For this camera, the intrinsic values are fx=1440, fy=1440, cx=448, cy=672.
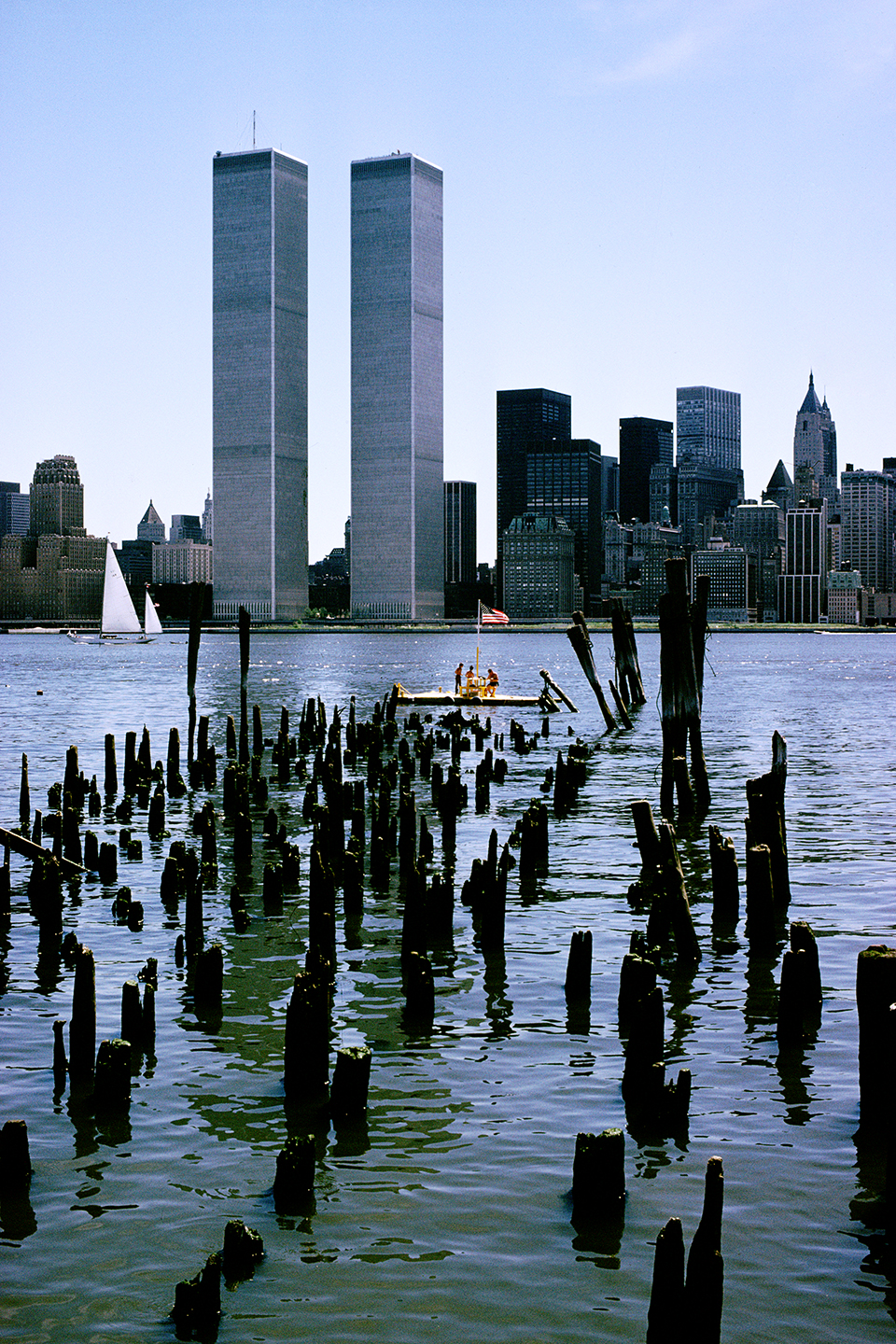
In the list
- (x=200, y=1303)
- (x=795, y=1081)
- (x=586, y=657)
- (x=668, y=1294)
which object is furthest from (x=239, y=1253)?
(x=586, y=657)

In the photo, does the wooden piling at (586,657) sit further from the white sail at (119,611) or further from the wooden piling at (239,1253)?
the white sail at (119,611)

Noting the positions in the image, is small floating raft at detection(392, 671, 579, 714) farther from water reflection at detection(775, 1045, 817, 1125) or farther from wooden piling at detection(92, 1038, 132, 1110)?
wooden piling at detection(92, 1038, 132, 1110)

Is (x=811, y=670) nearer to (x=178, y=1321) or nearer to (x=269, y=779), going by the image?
(x=269, y=779)

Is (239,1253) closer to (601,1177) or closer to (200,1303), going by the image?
(200,1303)

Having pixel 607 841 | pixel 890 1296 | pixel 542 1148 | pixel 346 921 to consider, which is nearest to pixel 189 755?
pixel 607 841

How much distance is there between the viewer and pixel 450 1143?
11938 mm

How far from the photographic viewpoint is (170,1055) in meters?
14.1

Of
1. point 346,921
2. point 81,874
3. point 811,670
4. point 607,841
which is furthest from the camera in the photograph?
point 811,670

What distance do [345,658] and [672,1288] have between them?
167m

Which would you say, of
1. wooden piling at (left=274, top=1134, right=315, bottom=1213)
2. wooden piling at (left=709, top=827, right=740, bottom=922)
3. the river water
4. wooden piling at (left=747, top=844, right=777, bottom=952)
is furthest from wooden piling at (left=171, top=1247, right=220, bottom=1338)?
wooden piling at (left=709, top=827, right=740, bottom=922)

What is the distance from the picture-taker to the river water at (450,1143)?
373 inches

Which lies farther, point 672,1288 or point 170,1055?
point 170,1055

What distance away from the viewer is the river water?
31.1 feet

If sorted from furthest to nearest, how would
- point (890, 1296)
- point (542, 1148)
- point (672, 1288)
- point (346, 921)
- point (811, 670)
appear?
point (811, 670) < point (346, 921) < point (542, 1148) < point (890, 1296) < point (672, 1288)
